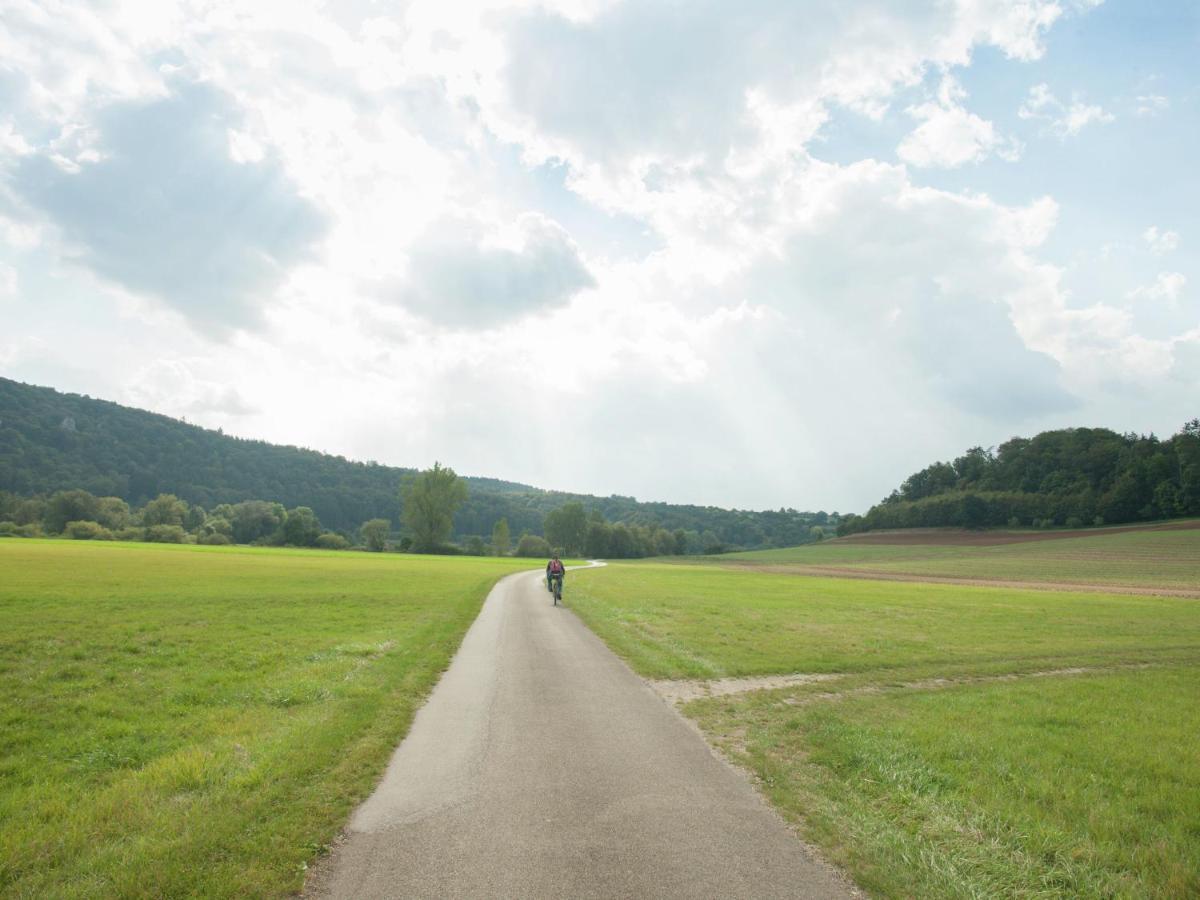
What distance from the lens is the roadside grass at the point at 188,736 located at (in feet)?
17.8

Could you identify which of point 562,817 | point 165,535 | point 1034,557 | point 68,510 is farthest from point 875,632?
point 68,510

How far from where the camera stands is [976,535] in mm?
113188

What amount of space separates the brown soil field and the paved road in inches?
4467

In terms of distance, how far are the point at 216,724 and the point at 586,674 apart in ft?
24.1

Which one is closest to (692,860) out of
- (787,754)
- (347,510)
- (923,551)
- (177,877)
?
(787,754)

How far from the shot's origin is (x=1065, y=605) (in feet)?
110

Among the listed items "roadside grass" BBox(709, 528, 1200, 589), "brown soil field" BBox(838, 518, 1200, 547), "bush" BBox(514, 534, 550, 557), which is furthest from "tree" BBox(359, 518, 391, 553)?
"brown soil field" BBox(838, 518, 1200, 547)

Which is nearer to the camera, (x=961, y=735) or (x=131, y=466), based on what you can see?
(x=961, y=735)

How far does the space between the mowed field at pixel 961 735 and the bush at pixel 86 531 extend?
389 ft

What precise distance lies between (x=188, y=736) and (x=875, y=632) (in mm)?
21680

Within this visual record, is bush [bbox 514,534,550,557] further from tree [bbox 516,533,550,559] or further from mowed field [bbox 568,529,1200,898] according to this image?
mowed field [bbox 568,529,1200,898]

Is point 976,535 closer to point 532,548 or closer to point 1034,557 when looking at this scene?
point 1034,557

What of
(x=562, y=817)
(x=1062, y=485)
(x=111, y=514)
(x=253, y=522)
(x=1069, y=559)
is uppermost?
(x=1062, y=485)

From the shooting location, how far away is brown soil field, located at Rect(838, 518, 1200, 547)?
91.8 meters
